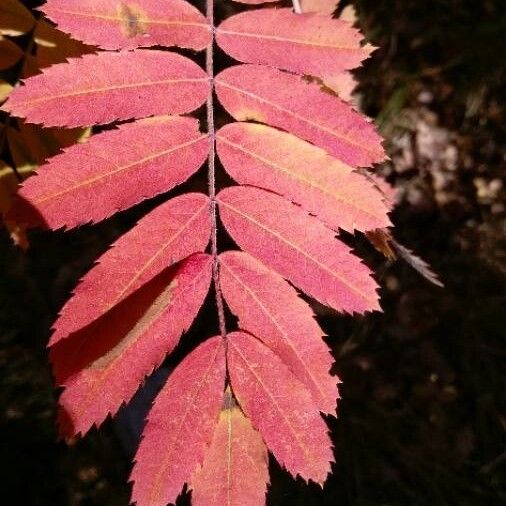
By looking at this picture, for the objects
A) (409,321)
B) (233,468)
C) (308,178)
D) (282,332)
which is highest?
(308,178)

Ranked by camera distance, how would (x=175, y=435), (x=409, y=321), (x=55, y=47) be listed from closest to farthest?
(x=175, y=435) < (x=55, y=47) < (x=409, y=321)

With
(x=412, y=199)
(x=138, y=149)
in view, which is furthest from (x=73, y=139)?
(x=412, y=199)

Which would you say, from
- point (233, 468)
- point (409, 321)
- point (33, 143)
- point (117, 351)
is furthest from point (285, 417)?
point (409, 321)

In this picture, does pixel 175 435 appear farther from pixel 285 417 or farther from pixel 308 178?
pixel 308 178

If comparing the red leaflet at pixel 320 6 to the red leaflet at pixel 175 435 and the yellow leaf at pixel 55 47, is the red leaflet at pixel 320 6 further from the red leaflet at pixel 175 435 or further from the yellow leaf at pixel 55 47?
the red leaflet at pixel 175 435

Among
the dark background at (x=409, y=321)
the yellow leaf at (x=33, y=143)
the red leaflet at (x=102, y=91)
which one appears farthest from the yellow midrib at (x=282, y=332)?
the dark background at (x=409, y=321)

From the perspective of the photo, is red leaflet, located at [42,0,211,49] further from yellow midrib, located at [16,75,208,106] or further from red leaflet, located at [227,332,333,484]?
red leaflet, located at [227,332,333,484]
